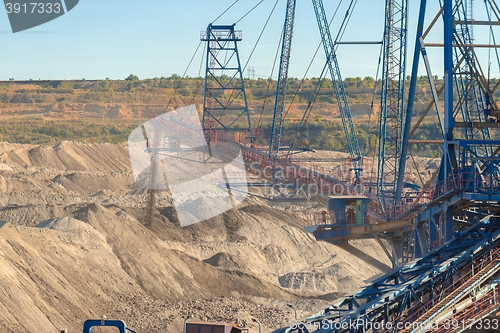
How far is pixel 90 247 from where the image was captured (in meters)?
40.8

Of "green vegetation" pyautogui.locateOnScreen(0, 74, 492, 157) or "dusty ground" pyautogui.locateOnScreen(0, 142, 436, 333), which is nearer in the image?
"dusty ground" pyautogui.locateOnScreen(0, 142, 436, 333)

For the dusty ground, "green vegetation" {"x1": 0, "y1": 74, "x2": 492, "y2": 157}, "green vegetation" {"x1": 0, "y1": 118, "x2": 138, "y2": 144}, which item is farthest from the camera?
"green vegetation" {"x1": 0, "y1": 118, "x2": 138, "y2": 144}

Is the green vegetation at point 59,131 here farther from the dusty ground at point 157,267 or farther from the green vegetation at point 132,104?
the dusty ground at point 157,267

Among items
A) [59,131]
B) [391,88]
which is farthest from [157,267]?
[59,131]

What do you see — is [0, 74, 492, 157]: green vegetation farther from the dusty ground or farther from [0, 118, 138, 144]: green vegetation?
the dusty ground

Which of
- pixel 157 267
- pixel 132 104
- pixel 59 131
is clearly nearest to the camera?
pixel 157 267

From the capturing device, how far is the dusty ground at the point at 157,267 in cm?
3466

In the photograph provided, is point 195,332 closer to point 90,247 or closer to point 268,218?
point 90,247

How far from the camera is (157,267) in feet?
135

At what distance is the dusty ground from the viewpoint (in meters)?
34.7

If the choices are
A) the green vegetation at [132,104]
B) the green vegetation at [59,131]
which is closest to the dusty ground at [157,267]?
the green vegetation at [132,104]

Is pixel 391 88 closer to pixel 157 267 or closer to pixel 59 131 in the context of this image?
pixel 157 267

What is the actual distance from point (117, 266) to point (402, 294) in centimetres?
2118

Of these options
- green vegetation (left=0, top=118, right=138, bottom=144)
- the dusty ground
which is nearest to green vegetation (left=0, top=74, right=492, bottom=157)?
green vegetation (left=0, top=118, right=138, bottom=144)
